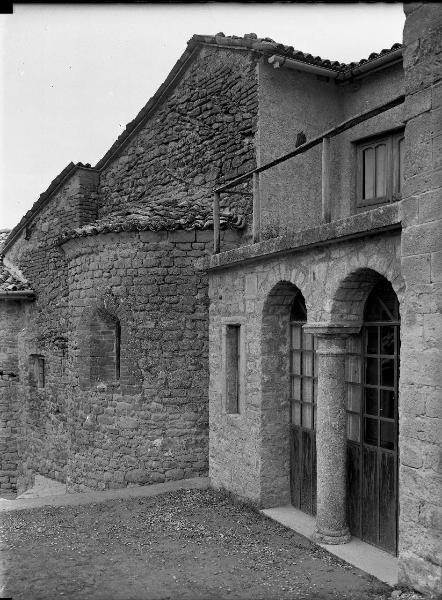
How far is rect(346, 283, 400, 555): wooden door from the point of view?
18.1 feet

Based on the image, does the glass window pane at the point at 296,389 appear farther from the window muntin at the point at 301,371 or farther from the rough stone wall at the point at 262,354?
the rough stone wall at the point at 262,354

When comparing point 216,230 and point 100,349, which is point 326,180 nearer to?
point 216,230

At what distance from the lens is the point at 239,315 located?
7.54 metres

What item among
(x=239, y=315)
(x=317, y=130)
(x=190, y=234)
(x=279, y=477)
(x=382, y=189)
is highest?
(x=317, y=130)

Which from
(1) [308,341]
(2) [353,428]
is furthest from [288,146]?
(2) [353,428]

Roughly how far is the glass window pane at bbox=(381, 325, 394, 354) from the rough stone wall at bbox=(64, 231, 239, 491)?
3539 mm

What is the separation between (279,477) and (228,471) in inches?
35.2

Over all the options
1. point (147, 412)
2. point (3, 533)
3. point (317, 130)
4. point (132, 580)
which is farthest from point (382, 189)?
point (3, 533)

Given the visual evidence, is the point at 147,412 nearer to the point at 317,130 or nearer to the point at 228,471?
the point at 228,471

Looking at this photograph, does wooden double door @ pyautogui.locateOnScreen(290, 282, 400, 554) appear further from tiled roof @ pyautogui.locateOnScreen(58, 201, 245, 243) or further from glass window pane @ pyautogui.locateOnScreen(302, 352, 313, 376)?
tiled roof @ pyautogui.locateOnScreen(58, 201, 245, 243)

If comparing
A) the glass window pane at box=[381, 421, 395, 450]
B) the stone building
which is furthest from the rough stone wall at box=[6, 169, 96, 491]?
the glass window pane at box=[381, 421, 395, 450]

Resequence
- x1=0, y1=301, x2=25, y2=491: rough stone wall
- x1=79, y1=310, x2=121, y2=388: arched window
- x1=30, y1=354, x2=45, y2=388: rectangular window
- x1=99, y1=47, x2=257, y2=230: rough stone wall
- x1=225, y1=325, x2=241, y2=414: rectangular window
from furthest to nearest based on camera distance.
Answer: x1=0, y1=301, x2=25, y2=491: rough stone wall
x1=30, y1=354, x2=45, y2=388: rectangular window
x1=79, y1=310, x2=121, y2=388: arched window
x1=99, y1=47, x2=257, y2=230: rough stone wall
x1=225, y1=325, x2=241, y2=414: rectangular window

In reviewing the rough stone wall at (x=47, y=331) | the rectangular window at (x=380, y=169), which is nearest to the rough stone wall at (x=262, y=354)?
the rectangular window at (x=380, y=169)

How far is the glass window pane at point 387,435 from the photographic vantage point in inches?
218
